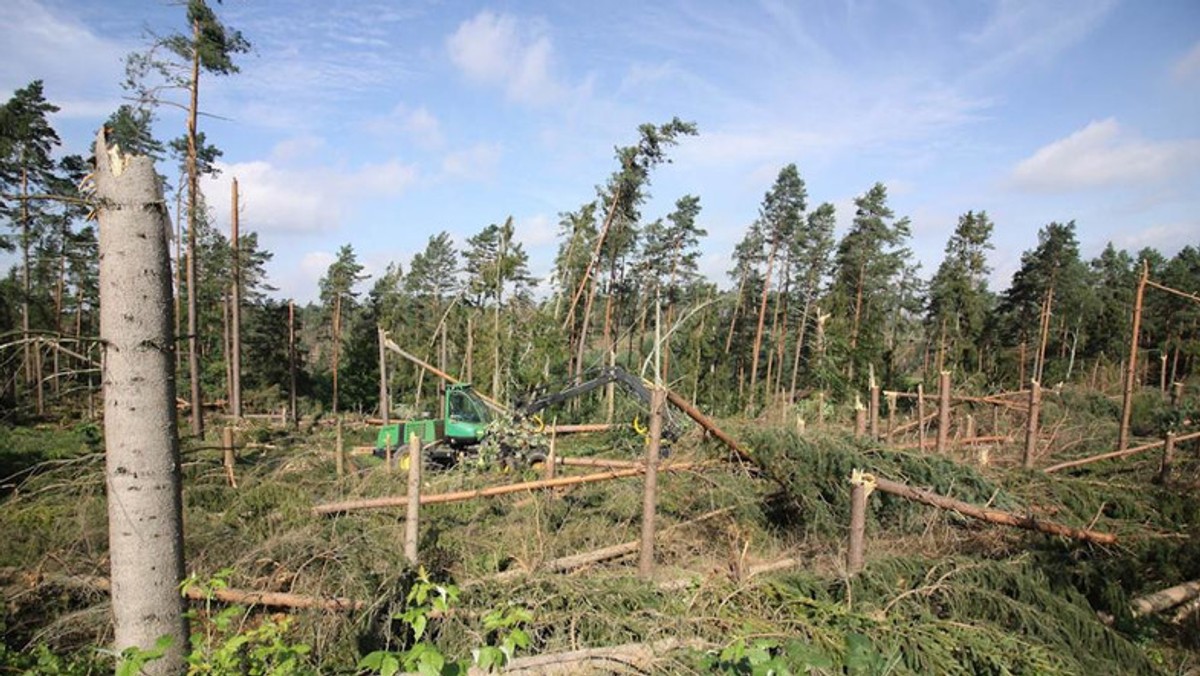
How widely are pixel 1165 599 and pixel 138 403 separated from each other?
296 inches

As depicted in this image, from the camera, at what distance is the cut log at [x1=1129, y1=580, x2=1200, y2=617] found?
5.04m

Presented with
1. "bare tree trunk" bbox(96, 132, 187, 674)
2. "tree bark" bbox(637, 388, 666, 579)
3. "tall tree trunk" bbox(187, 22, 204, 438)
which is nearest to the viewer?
"bare tree trunk" bbox(96, 132, 187, 674)

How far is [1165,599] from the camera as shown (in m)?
5.18

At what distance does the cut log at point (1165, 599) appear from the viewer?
504cm

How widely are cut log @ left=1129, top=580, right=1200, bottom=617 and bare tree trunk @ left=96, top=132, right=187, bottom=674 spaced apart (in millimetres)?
6715

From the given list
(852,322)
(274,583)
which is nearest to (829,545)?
(274,583)

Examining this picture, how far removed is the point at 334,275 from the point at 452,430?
2558 centimetres

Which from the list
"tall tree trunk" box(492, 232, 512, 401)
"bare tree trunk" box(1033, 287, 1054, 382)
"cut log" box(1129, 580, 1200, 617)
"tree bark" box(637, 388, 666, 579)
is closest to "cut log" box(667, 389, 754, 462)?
"tree bark" box(637, 388, 666, 579)

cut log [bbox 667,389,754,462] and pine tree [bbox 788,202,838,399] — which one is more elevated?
pine tree [bbox 788,202,838,399]

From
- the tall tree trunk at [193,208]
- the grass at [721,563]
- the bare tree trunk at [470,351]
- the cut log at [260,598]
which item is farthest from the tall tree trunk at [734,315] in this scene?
the cut log at [260,598]

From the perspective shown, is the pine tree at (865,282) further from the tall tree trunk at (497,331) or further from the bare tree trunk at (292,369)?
the bare tree trunk at (292,369)

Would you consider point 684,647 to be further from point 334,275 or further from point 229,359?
point 334,275

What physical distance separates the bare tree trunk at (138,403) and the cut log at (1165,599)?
6.71 m

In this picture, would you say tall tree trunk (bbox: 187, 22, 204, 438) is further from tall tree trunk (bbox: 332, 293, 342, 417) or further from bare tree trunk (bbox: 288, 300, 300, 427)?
tall tree trunk (bbox: 332, 293, 342, 417)
